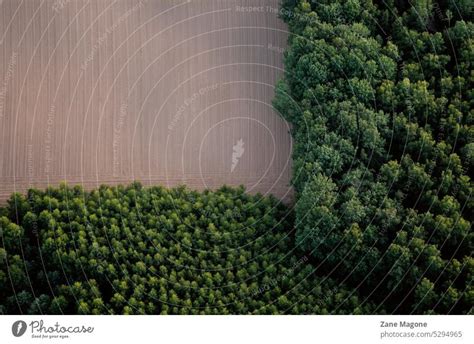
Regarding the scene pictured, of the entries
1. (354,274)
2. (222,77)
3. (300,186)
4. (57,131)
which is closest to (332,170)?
(300,186)

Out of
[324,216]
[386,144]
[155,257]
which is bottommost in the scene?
[155,257]

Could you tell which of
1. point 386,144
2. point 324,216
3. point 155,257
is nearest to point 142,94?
point 155,257

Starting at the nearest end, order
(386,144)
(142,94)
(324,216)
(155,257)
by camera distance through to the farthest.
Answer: (324,216) → (155,257) → (386,144) → (142,94)

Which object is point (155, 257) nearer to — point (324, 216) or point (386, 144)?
point (324, 216)

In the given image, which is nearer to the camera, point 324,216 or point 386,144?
point 324,216

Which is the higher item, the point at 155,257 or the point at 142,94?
the point at 142,94

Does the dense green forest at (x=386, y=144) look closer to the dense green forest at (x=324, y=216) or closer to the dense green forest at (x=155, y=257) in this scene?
the dense green forest at (x=324, y=216)

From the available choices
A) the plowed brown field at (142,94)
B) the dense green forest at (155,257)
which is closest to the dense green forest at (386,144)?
the dense green forest at (155,257)
